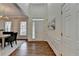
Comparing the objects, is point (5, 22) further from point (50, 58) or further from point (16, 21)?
point (50, 58)

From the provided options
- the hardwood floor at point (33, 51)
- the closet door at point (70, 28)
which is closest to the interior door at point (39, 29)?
the hardwood floor at point (33, 51)

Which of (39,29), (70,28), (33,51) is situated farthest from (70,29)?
(39,29)

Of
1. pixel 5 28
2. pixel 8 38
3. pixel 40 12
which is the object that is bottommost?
pixel 8 38

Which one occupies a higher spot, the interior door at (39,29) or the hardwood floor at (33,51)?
the interior door at (39,29)

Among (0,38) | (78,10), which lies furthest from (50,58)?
(0,38)

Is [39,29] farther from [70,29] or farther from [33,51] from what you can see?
[70,29]

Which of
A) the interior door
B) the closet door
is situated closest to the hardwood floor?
the closet door

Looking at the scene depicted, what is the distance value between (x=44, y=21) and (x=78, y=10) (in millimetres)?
7315

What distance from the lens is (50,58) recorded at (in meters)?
1.29

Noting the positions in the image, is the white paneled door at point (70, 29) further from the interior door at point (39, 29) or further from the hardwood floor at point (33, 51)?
the interior door at point (39, 29)

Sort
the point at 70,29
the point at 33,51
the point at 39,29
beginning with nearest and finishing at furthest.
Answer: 1. the point at 70,29
2. the point at 33,51
3. the point at 39,29

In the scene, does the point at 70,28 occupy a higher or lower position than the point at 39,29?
higher

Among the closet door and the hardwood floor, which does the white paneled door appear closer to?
the closet door

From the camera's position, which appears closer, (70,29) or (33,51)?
(70,29)
